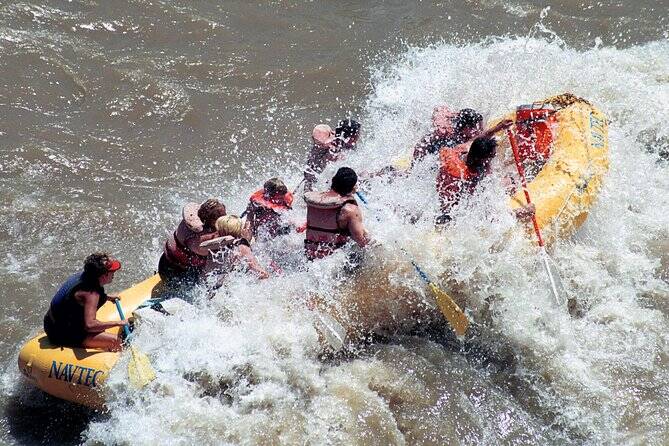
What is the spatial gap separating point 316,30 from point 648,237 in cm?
547

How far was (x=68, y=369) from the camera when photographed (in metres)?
5.06

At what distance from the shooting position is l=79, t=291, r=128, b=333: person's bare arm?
5.07 m

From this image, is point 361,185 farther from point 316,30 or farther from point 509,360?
point 316,30

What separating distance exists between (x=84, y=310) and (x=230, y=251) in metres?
1.14

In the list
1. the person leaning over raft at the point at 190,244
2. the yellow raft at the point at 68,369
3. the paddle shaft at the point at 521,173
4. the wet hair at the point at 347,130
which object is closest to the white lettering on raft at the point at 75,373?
the yellow raft at the point at 68,369

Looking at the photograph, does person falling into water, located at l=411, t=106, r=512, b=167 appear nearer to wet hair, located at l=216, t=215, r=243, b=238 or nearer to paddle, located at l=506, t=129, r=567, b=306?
paddle, located at l=506, t=129, r=567, b=306

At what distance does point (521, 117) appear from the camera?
283 inches

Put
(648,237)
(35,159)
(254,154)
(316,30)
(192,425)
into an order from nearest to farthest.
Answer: (192,425)
(648,237)
(35,159)
(254,154)
(316,30)

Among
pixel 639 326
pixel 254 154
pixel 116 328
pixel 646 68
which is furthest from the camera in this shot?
pixel 646 68

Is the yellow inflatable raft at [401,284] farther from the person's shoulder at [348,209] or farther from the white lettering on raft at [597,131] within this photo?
the person's shoulder at [348,209]

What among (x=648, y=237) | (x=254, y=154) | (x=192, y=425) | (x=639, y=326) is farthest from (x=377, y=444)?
(x=254, y=154)

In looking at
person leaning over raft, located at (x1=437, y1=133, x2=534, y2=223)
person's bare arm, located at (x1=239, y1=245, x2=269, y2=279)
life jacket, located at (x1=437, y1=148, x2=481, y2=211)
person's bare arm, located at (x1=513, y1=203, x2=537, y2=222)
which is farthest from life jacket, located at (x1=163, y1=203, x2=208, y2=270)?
person's bare arm, located at (x1=513, y1=203, x2=537, y2=222)

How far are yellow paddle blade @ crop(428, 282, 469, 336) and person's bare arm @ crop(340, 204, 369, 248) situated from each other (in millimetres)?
721

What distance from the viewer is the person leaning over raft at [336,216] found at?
546 centimetres
